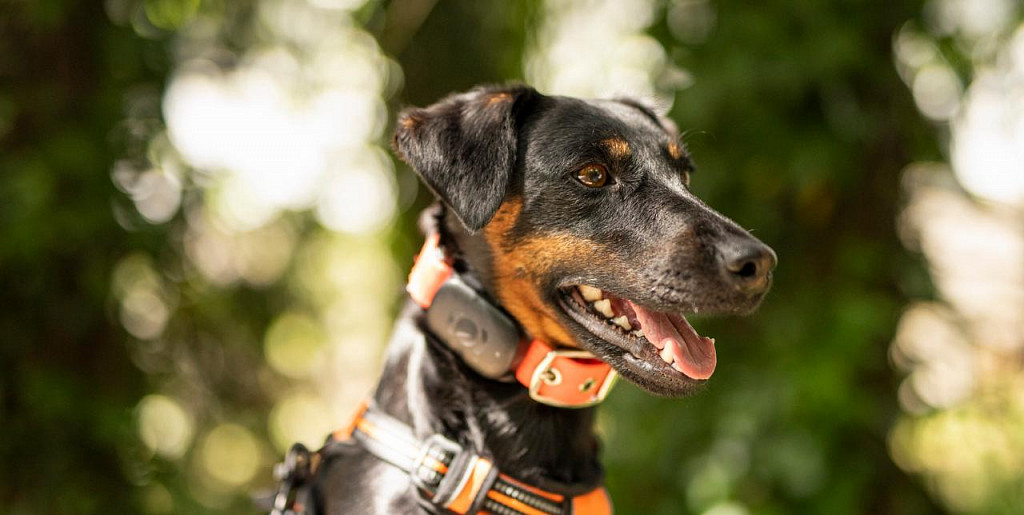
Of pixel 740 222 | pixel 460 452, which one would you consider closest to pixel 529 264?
pixel 460 452

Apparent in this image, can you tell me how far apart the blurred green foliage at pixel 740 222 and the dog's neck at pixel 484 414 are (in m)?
1.79

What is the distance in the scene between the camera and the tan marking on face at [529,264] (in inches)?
84.4

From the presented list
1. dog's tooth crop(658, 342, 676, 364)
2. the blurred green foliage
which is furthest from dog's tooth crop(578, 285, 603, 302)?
the blurred green foliage

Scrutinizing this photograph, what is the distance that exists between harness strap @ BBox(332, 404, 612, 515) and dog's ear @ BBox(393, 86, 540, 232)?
51 centimetres

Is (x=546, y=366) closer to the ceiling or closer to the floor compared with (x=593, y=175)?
closer to the floor

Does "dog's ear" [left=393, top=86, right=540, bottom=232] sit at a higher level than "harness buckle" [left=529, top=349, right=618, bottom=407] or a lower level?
higher

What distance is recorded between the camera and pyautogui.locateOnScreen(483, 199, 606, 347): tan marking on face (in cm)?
Result: 214

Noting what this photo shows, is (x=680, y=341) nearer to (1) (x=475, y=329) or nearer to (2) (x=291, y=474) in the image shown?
(1) (x=475, y=329)

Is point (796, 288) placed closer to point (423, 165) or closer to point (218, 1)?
point (423, 165)

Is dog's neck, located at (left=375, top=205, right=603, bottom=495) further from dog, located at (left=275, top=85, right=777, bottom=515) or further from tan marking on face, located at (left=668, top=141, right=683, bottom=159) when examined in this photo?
tan marking on face, located at (left=668, top=141, right=683, bottom=159)

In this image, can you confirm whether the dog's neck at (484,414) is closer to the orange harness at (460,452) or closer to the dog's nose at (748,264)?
the orange harness at (460,452)

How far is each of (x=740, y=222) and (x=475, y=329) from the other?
88.2 inches

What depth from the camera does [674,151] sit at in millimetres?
2438

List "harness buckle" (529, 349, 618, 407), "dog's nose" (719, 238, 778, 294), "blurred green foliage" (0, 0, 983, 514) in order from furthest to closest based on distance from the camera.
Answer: "blurred green foliage" (0, 0, 983, 514) → "harness buckle" (529, 349, 618, 407) → "dog's nose" (719, 238, 778, 294)
